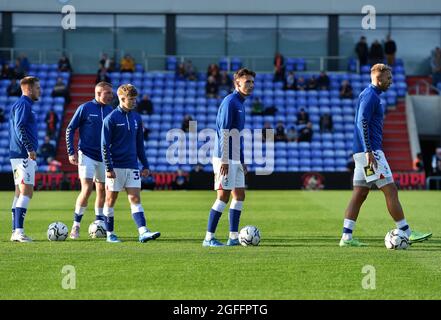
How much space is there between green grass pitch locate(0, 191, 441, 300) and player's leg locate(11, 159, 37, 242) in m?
0.22

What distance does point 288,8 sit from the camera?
4291 centimetres

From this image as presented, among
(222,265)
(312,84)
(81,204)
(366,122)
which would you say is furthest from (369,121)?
(312,84)

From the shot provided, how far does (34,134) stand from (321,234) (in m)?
4.72

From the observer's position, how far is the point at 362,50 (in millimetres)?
41375

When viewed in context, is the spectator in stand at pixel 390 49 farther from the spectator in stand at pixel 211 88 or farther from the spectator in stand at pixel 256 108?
the spectator in stand at pixel 211 88

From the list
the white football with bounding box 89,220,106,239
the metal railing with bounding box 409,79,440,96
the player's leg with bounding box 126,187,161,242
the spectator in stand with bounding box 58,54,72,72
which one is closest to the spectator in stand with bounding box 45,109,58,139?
the spectator in stand with bounding box 58,54,72,72

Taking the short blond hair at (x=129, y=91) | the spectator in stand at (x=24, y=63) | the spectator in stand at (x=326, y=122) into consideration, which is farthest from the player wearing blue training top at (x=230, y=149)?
the spectator in stand at (x=24, y=63)

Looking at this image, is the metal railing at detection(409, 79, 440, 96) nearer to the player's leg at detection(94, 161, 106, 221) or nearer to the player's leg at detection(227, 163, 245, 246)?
the player's leg at detection(94, 161, 106, 221)

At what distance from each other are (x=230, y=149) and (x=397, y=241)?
98.8 inches

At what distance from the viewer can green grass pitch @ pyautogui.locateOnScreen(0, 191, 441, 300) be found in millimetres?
8578

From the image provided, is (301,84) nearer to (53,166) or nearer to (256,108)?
(256,108)

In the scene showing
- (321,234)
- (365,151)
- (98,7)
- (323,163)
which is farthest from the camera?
(98,7)

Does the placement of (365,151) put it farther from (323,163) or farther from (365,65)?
(365,65)

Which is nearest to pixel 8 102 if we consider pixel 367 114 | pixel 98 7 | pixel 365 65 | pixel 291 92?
pixel 98 7
